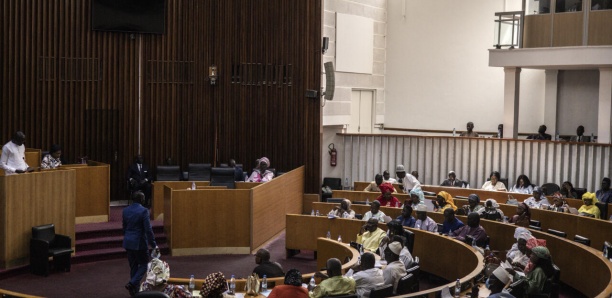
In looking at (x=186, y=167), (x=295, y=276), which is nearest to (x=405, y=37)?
(x=186, y=167)

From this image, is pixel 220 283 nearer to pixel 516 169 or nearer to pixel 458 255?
pixel 458 255

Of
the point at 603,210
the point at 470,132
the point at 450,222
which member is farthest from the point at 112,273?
the point at 470,132

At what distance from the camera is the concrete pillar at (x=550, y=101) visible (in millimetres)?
19922

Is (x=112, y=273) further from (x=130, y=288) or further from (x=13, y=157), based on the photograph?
(x=13, y=157)

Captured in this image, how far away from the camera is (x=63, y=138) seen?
16797mm

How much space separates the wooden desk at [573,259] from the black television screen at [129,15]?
8.73 metres

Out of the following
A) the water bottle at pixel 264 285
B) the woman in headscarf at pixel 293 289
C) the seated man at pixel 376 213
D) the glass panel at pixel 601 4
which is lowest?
the water bottle at pixel 264 285

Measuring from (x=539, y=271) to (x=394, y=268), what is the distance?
1548mm

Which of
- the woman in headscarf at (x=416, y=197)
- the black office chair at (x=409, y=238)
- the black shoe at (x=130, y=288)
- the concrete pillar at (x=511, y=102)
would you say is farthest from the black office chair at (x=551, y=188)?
the black shoe at (x=130, y=288)

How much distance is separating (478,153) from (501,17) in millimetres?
3337

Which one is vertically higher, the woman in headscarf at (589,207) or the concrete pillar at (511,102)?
the concrete pillar at (511,102)

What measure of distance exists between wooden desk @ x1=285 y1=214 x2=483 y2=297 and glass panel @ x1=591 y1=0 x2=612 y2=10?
325 inches

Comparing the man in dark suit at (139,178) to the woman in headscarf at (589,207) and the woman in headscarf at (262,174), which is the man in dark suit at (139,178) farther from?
the woman in headscarf at (589,207)

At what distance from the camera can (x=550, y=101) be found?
20016mm
